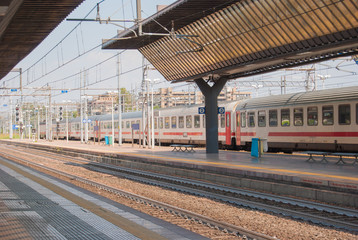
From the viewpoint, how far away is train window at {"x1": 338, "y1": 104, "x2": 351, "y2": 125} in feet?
70.3

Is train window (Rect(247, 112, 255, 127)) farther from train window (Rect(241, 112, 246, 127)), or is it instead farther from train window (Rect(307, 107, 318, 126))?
train window (Rect(307, 107, 318, 126))

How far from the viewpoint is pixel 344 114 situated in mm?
21672

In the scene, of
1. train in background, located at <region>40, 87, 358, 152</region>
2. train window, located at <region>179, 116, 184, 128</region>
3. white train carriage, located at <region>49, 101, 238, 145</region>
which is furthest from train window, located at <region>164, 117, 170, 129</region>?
train window, located at <region>179, 116, 184, 128</region>

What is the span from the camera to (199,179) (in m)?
19.7

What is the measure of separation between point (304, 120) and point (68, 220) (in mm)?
17256

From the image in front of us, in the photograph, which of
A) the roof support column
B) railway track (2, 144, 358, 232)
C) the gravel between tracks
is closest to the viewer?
the gravel between tracks

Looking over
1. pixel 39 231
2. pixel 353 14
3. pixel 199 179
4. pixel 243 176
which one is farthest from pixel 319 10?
pixel 39 231

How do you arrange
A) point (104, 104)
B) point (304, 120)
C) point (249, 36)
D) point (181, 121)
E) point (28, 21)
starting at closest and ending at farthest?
point (28, 21)
point (249, 36)
point (304, 120)
point (181, 121)
point (104, 104)

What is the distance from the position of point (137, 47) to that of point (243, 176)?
1367 cm

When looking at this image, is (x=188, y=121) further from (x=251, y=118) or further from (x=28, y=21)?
(x=28, y=21)

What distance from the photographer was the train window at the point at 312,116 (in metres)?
23.4

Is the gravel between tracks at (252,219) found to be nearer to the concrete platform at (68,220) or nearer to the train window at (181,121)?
the concrete platform at (68,220)

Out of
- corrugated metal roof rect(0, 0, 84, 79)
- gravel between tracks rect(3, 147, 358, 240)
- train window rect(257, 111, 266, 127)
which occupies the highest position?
corrugated metal roof rect(0, 0, 84, 79)

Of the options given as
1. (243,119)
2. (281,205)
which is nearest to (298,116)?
(243,119)
